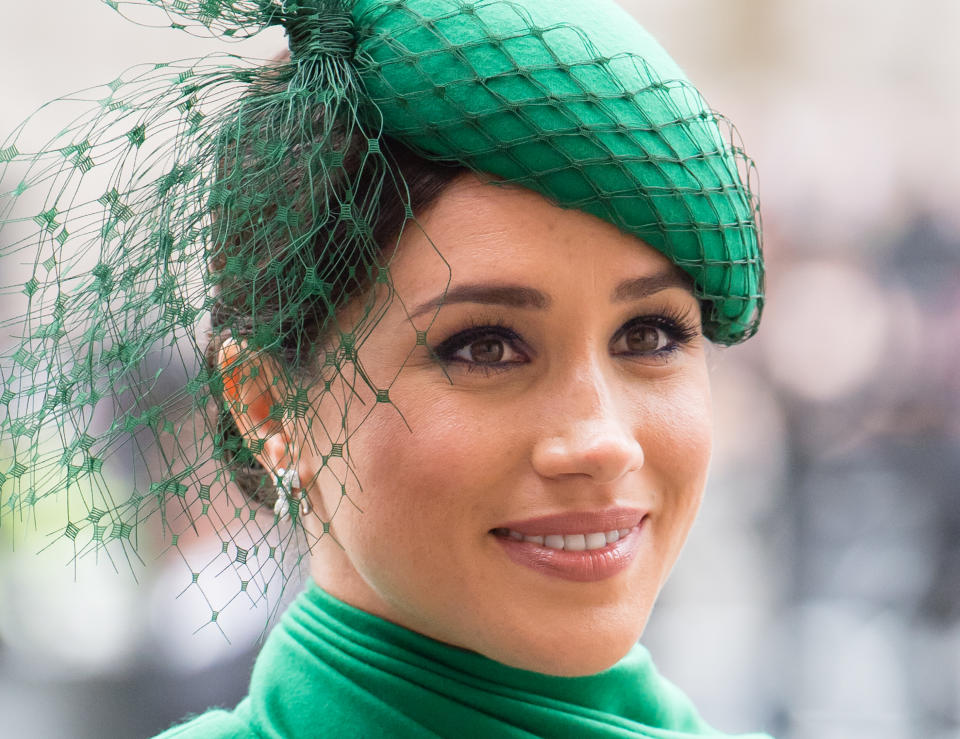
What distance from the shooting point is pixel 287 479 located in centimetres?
157

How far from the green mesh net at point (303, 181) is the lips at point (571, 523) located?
23 centimetres

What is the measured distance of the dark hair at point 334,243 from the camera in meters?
1.43

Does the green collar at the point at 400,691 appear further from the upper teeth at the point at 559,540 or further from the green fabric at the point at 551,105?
the green fabric at the point at 551,105

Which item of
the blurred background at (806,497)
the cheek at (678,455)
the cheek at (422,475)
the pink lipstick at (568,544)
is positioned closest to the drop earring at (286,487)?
the cheek at (422,475)

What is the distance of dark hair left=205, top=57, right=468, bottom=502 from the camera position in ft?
4.68

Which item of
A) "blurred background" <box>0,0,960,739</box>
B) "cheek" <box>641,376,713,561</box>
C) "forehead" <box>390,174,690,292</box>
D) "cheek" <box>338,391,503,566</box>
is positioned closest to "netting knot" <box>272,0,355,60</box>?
"forehead" <box>390,174,690,292</box>

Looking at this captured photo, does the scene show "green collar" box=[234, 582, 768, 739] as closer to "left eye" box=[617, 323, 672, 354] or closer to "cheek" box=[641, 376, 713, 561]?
"cheek" box=[641, 376, 713, 561]

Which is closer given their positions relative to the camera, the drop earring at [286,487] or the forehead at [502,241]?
the forehead at [502,241]

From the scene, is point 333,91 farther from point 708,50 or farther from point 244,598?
point 708,50

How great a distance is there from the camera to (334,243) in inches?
56.9

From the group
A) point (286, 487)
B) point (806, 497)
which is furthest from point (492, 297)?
point (806, 497)

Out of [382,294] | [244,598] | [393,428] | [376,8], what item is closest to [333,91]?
[376,8]

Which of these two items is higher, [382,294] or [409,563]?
[382,294]

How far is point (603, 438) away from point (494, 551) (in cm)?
20
